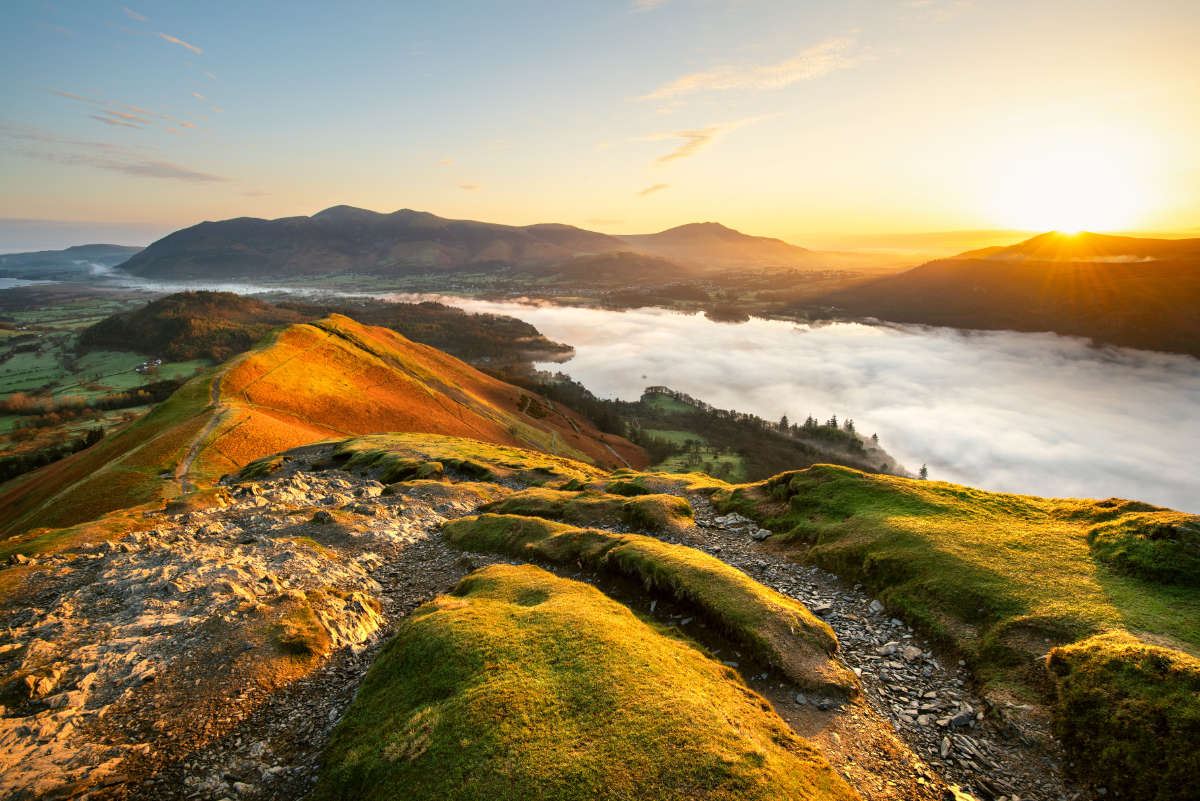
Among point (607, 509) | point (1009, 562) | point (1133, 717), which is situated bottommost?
point (607, 509)

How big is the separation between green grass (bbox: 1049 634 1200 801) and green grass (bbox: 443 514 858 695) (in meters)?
5.75

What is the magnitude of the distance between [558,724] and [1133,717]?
605 inches

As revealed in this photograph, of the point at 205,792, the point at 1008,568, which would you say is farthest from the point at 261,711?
the point at 1008,568

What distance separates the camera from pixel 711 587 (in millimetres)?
20406

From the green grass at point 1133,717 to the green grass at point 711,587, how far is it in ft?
18.9

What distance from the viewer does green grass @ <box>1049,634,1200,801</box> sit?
458 inches

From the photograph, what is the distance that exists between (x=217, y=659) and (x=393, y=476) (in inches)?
1312

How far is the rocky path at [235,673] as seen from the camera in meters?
13.0

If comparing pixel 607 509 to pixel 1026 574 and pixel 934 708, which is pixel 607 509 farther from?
pixel 1026 574

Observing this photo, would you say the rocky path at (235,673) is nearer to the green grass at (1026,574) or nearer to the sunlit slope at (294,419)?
the green grass at (1026,574)

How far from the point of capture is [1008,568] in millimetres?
20562

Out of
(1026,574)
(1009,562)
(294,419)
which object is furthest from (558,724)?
(294,419)

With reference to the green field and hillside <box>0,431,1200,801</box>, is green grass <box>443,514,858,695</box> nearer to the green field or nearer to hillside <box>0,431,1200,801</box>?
hillside <box>0,431,1200,801</box>

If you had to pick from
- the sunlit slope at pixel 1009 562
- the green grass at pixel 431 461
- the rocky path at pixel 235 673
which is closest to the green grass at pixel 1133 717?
the rocky path at pixel 235 673
